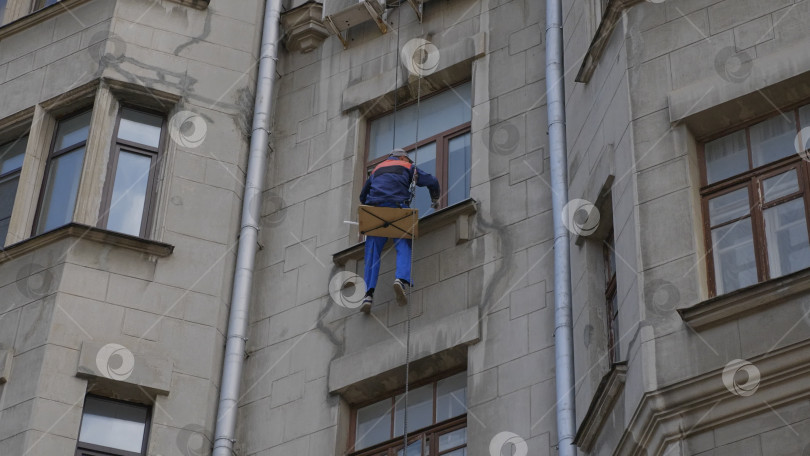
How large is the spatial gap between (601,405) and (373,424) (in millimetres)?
3652

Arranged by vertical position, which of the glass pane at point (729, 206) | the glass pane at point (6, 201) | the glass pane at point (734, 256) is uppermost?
the glass pane at point (6, 201)

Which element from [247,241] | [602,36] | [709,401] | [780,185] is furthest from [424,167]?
[709,401]

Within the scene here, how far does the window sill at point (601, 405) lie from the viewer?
14.3m

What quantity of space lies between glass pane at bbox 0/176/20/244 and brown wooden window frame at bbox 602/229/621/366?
7.59 metres

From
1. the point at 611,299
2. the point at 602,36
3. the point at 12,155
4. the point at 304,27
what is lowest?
the point at 611,299

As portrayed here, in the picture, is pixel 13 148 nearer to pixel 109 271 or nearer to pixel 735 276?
pixel 109 271

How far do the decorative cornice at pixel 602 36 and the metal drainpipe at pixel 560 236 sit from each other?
67 centimetres

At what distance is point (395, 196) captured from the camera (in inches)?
719

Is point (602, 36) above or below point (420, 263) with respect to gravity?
above

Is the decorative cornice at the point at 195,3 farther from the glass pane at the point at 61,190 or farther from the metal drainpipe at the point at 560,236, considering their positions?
the metal drainpipe at the point at 560,236

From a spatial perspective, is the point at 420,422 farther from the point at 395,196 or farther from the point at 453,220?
the point at 395,196

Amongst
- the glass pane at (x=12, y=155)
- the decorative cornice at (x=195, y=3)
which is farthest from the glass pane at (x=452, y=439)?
the decorative cornice at (x=195, y=3)

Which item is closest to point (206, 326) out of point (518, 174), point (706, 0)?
point (518, 174)

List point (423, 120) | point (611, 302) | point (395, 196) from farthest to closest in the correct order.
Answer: point (423, 120) < point (395, 196) < point (611, 302)
